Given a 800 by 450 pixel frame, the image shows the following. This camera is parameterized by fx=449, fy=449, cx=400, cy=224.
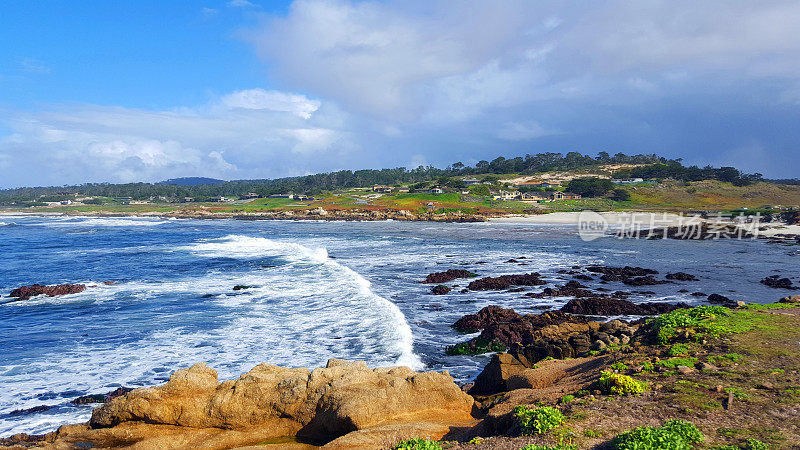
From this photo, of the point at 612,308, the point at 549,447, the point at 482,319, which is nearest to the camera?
the point at 549,447

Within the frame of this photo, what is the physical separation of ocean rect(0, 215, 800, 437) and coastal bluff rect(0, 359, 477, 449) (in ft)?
9.00

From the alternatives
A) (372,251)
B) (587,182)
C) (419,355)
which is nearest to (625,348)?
(419,355)

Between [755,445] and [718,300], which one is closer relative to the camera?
[755,445]

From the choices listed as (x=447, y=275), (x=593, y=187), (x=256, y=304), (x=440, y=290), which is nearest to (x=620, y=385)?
(x=440, y=290)

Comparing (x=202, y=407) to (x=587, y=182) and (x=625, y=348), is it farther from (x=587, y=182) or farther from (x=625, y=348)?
(x=587, y=182)

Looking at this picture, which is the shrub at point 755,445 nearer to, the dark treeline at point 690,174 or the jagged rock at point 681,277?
the jagged rock at point 681,277

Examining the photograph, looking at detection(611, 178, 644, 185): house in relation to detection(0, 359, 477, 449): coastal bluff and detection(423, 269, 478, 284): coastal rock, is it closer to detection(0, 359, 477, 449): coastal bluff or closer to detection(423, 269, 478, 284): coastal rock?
detection(423, 269, 478, 284): coastal rock

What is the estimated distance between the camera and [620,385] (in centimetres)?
905

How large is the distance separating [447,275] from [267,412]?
20.4 metres

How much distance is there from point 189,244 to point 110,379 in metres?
42.1

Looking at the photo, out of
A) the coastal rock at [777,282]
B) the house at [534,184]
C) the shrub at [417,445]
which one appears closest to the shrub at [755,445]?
the shrub at [417,445]

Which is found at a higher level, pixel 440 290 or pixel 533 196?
pixel 533 196

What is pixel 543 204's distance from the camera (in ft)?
369

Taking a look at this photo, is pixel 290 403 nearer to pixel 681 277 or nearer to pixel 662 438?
pixel 662 438
